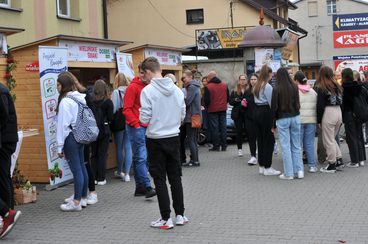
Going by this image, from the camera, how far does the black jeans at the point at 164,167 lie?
646 cm

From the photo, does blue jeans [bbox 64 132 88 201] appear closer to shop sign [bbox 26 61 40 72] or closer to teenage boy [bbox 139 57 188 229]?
teenage boy [bbox 139 57 188 229]

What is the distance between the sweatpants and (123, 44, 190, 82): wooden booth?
4.15m

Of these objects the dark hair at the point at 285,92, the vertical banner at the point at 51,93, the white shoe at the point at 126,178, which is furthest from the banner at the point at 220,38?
the vertical banner at the point at 51,93

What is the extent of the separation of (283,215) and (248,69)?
10.4 meters

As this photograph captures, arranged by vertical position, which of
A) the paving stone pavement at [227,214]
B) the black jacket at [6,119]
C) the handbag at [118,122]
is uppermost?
the black jacket at [6,119]

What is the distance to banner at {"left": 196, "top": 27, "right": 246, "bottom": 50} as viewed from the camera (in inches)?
1119

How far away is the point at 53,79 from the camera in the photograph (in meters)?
9.12

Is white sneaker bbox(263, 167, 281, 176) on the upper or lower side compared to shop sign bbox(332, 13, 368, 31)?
lower

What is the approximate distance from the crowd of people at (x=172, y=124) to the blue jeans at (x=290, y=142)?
0.02 metres

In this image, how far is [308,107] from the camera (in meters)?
10.1

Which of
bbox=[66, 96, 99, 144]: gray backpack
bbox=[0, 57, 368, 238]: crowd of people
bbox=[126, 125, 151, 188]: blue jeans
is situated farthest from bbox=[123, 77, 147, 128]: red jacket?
bbox=[66, 96, 99, 144]: gray backpack

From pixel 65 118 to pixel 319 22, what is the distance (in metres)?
53.5

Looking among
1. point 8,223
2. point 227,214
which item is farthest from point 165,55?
point 8,223

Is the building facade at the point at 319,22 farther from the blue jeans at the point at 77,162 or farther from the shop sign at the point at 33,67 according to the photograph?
the blue jeans at the point at 77,162
